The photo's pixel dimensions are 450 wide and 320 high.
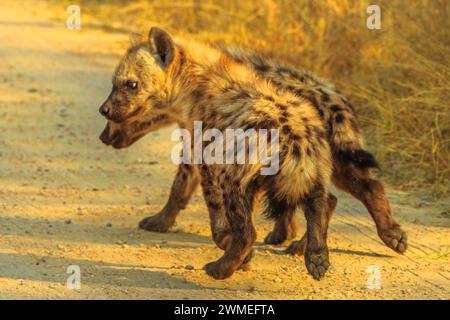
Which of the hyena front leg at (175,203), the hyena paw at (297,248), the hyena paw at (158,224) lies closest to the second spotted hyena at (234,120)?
the hyena paw at (297,248)

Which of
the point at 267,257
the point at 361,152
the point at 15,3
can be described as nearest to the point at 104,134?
the point at 267,257

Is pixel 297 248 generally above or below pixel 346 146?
below

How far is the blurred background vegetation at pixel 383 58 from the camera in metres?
5.88

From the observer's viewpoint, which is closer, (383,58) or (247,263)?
(247,263)

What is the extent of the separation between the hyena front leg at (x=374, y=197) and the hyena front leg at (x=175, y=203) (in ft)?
3.08

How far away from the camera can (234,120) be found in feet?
13.7

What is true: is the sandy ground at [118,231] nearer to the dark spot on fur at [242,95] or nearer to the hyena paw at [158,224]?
the hyena paw at [158,224]

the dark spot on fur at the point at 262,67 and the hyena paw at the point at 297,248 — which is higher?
the dark spot on fur at the point at 262,67

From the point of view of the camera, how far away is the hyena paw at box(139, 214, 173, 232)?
16.8ft

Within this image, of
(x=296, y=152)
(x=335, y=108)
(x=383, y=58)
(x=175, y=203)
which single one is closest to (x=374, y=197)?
(x=335, y=108)

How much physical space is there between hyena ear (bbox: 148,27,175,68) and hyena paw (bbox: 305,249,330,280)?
1.40 meters

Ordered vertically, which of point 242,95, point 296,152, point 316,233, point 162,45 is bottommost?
point 316,233

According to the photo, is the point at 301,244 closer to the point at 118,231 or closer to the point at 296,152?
the point at 296,152

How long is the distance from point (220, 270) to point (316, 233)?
453 mm
